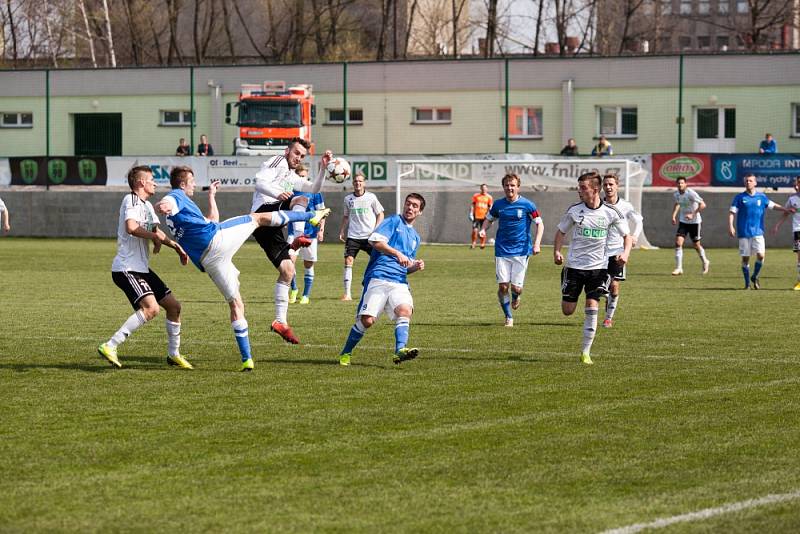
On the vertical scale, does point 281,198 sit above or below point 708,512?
above

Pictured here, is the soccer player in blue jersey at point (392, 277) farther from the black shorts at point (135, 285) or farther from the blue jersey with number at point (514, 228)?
the blue jersey with number at point (514, 228)

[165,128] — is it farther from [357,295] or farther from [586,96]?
[357,295]

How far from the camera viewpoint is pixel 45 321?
16531 mm

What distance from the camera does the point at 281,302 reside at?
14.3 m

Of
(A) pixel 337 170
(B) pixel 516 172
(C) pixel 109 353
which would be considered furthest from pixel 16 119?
(C) pixel 109 353

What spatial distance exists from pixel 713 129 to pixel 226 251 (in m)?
38.4

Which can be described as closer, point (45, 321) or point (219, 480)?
point (219, 480)

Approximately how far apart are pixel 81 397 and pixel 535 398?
147 inches

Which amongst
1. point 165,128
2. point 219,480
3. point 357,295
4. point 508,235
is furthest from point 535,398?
point 165,128

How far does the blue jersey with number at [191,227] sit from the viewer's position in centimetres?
1154

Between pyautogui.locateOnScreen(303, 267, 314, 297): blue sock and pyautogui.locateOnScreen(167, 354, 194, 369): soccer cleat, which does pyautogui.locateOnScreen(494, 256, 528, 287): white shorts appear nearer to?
pyautogui.locateOnScreen(303, 267, 314, 297): blue sock

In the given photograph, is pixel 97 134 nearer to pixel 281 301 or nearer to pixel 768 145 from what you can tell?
pixel 768 145

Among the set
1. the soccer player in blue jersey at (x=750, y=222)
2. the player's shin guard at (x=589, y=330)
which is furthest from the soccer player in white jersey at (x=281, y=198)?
the soccer player in blue jersey at (x=750, y=222)

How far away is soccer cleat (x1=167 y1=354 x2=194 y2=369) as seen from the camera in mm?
12125
